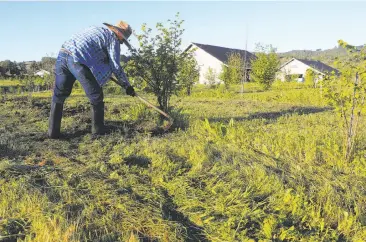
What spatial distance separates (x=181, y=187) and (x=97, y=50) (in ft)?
8.29

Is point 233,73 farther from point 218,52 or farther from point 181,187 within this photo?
point 218,52

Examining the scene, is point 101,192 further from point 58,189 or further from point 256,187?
point 256,187

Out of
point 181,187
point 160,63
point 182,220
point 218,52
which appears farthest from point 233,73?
point 218,52

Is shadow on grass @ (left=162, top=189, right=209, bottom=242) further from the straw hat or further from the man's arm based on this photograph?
the straw hat

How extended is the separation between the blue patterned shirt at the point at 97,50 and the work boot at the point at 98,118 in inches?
13.2

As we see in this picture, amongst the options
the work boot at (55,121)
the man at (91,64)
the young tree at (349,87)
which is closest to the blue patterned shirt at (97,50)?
the man at (91,64)

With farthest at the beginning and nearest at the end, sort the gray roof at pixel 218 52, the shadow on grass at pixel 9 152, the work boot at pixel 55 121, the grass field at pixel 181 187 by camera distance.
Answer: the gray roof at pixel 218 52 → the work boot at pixel 55 121 → the shadow on grass at pixel 9 152 → the grass field at pixel 181 187

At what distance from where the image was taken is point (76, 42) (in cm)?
460

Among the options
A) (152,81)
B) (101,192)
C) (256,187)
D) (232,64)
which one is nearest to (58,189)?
(101,192)

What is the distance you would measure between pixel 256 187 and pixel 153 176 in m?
0.99

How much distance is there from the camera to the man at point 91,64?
459 centimetres

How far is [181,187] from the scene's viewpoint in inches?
120

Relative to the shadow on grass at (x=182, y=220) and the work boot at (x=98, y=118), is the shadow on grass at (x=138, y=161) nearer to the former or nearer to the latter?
the shadow on grass at (x=182, y=220)

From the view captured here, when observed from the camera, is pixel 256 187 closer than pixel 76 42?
Yes
